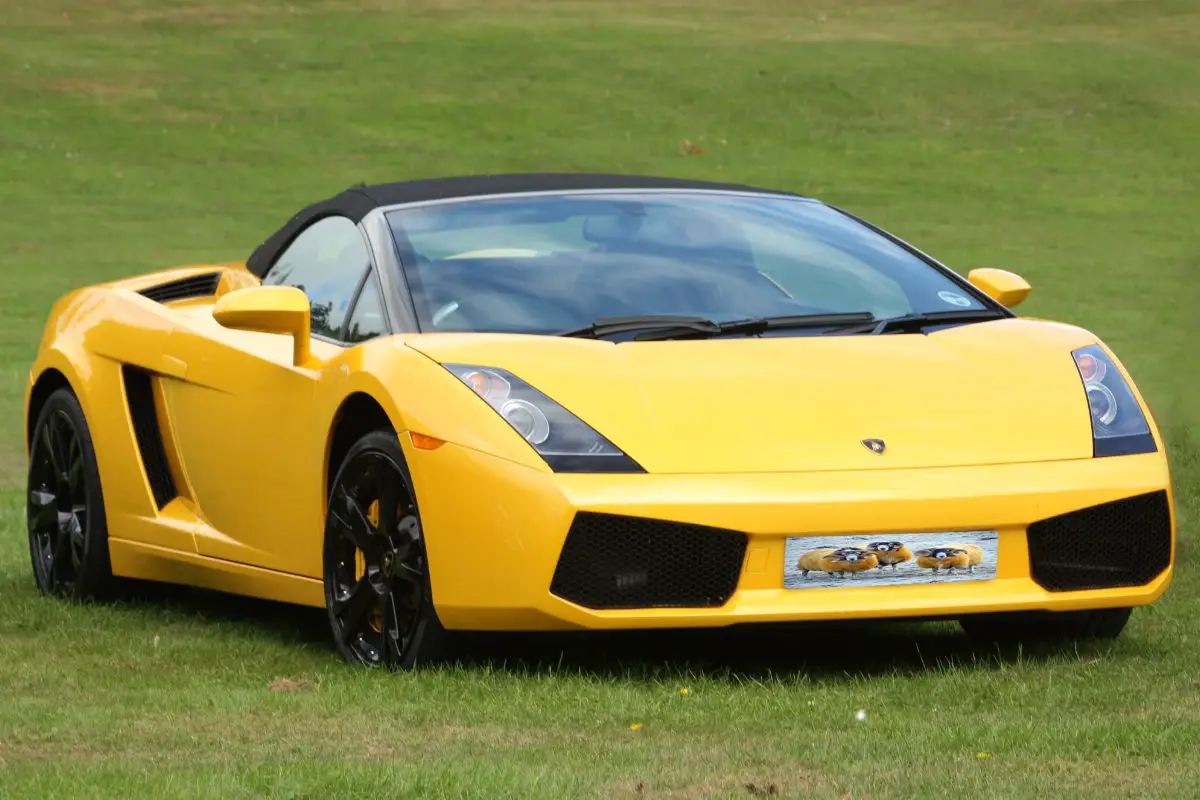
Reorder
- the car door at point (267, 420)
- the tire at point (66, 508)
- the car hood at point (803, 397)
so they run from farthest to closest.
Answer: the tire at point (66, 508) < the car door at point (267, 420) < the car hood at point (803, 397)

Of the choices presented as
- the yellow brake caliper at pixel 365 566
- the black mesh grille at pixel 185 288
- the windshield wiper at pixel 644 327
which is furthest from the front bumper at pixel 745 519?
the black mesh grille at pixel 185 288

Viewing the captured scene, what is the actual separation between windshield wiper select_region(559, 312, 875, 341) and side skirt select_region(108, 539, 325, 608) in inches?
42.9

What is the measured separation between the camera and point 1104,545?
6035 millimetres

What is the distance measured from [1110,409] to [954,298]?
33.1 inches

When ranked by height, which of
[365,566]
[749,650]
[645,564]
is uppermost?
[645,564]

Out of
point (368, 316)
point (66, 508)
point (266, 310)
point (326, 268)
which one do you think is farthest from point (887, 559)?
point (66, 508)

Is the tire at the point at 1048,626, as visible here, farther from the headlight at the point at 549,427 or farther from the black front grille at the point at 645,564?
the headlight at the point at 549,427

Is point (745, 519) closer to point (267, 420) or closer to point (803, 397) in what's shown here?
point (803, 397)

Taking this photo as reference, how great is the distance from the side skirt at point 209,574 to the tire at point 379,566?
237 millimetres

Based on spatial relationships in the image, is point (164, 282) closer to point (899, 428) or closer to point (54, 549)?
point (54, 549)

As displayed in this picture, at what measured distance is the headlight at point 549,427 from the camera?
5746 millimetres

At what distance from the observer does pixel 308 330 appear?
Result: 6.77m

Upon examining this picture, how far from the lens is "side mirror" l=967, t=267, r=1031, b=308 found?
729 cm

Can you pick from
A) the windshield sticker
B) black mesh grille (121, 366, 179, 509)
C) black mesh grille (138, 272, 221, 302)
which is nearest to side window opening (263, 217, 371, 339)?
black mesh grille (138, 272, 221, 302)
